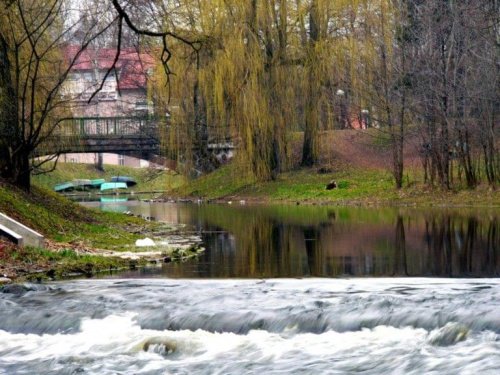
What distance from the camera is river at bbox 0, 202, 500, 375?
9.66m

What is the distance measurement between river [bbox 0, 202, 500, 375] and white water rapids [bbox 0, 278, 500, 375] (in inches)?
0.5

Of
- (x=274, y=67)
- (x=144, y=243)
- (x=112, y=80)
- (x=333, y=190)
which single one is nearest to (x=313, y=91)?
(x=274, y=67)

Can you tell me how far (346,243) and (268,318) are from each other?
953 cm

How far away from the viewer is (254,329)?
35.9 ft

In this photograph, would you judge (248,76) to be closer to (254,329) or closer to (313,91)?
(313,91)

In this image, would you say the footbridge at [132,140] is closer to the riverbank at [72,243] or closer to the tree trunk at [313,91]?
the tree trunk at [313,91]

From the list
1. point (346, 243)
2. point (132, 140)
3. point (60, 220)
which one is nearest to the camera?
point (346, 243)

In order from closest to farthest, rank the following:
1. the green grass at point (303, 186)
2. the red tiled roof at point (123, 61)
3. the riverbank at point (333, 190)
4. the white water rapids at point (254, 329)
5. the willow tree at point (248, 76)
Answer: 1. the white water rapids at point (254, 329)
2. the riverbank at point (333, 190)
3. the green grass at point (303, 186)
4. the willow tree at point (248, 76)
5. the red tiled roof at point (123, 61)

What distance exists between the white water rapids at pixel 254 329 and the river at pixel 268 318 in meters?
0.01

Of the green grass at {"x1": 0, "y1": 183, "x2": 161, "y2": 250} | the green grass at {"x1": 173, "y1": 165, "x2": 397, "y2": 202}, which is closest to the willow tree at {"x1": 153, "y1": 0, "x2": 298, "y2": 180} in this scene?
the green grass at {"x1": 173, "y1": 165, "x2": 397, "y2": 202}

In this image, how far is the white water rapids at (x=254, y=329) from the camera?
9570 millimetres

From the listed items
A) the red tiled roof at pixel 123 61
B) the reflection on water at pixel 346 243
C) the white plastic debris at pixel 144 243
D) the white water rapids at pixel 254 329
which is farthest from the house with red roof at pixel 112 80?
the white water rapids at pixel 254 329

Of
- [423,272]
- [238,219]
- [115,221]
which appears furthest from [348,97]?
[423,272]

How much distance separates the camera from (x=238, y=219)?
29672 millimetres
